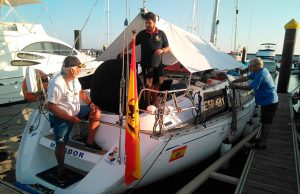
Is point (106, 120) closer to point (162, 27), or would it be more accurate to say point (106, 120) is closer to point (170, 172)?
point (170, 172)

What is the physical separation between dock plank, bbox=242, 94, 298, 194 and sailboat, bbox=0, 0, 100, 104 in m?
5.43

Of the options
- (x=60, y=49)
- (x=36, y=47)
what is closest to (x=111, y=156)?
(x=36, y=47)

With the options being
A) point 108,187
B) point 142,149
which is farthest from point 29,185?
point 142,149

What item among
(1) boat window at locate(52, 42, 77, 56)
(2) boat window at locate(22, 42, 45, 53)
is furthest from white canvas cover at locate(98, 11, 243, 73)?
(1) boat window at locate(52, 42, 77, 56)

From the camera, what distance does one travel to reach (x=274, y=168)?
4910 mm

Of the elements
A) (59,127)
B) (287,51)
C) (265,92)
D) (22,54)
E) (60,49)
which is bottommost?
(59,127)

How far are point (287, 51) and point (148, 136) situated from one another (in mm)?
11283

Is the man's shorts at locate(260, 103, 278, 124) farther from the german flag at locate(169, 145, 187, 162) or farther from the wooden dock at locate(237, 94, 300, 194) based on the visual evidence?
the german flag at locate(169, 145, 187, 162)

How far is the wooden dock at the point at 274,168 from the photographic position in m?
4.22

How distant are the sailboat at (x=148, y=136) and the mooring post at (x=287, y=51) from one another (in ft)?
28.2

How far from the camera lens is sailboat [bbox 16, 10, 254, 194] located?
Result: 3.60 m

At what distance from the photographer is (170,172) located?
13.9ft

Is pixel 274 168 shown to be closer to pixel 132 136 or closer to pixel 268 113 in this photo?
pixel 268 113

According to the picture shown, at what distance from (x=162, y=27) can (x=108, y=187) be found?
2.89 m
